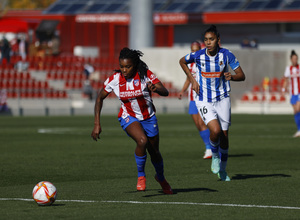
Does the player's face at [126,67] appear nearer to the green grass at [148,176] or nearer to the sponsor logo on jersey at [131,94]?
the sponsor logo on jersey at [131,94]

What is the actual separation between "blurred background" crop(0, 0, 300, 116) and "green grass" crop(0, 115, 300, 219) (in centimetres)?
1494

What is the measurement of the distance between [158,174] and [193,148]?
304 inches

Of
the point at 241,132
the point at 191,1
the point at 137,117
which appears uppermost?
the point at 191,1

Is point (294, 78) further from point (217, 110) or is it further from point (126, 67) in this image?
point (126, 67)

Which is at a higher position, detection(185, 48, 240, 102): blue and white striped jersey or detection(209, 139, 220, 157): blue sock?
detection(185, 48, 240, 102): blue and white striped jersey

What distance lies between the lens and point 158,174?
9.86 meters

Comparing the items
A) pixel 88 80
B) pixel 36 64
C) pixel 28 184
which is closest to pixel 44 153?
pixel 28 184

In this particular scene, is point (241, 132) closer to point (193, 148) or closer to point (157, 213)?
point (193, 148)

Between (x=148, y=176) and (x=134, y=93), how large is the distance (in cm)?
282

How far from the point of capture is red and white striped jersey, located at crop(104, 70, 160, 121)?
9.66 meters

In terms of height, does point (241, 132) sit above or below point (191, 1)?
below

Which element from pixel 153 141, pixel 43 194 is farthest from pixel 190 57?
pixel 43 194

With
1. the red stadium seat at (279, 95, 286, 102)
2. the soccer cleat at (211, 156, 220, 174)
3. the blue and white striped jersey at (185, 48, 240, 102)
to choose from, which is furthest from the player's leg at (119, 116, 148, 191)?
the red stadium seat at (279, 95, 286, 102)

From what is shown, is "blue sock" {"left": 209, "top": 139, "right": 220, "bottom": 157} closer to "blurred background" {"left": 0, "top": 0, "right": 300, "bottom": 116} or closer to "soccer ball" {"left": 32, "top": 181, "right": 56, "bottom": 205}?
"soccer ball" {"left": 32, "top": 181, "right": 56, "bottom": 205}
